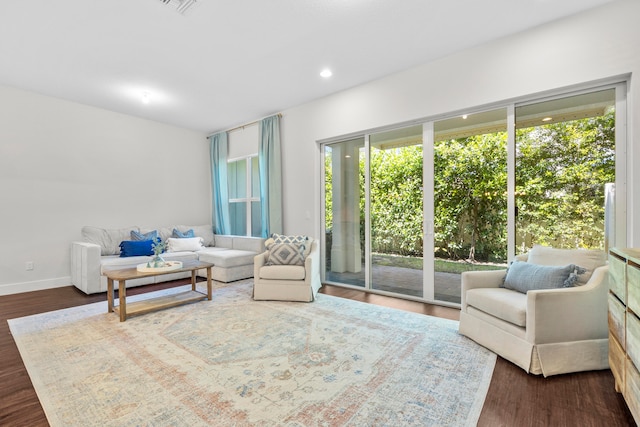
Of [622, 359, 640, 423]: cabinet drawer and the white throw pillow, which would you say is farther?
the white throw pillow

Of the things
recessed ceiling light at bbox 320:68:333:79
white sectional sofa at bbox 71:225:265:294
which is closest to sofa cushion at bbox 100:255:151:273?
white sectional sofa at bbox 71:225:265:294

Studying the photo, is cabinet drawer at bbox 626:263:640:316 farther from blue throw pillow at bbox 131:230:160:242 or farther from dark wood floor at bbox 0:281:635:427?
blue throw pillow at bbox 131:230:160:242

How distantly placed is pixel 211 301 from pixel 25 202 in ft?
10.5

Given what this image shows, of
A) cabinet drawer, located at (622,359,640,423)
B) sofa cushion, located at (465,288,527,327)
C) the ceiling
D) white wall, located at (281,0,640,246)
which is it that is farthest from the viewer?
the ceiling

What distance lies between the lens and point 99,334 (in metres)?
2.63

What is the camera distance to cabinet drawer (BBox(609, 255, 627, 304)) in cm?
162

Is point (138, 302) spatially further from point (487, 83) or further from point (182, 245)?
point (487, 83)

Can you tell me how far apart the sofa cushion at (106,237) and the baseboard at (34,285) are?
668mm

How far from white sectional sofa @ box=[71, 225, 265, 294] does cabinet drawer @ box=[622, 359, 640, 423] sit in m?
4.26

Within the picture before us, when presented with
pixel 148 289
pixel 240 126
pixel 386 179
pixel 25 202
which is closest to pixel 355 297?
pixel 386 179

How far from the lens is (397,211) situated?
390 cm

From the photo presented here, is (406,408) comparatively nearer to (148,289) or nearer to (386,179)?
(386,179)

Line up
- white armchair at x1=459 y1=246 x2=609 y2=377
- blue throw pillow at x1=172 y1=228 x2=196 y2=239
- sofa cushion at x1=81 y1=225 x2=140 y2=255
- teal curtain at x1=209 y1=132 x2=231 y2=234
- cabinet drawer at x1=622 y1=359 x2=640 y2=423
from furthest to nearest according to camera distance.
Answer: teal curtain at x1=209 y1=132 x2=231 y2=234
blue throw pillow at x1=172 y1=228 x2=196 y2=239
sofa cushion at x1=81 y1=225 x2=140 y2=255
white armchair at x1=459 y1=246 x2=609 y2=377
cabinet drawer at x1=622 y1=359 x2=640 y2=423

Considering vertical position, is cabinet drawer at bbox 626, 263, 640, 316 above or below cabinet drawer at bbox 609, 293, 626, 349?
above
